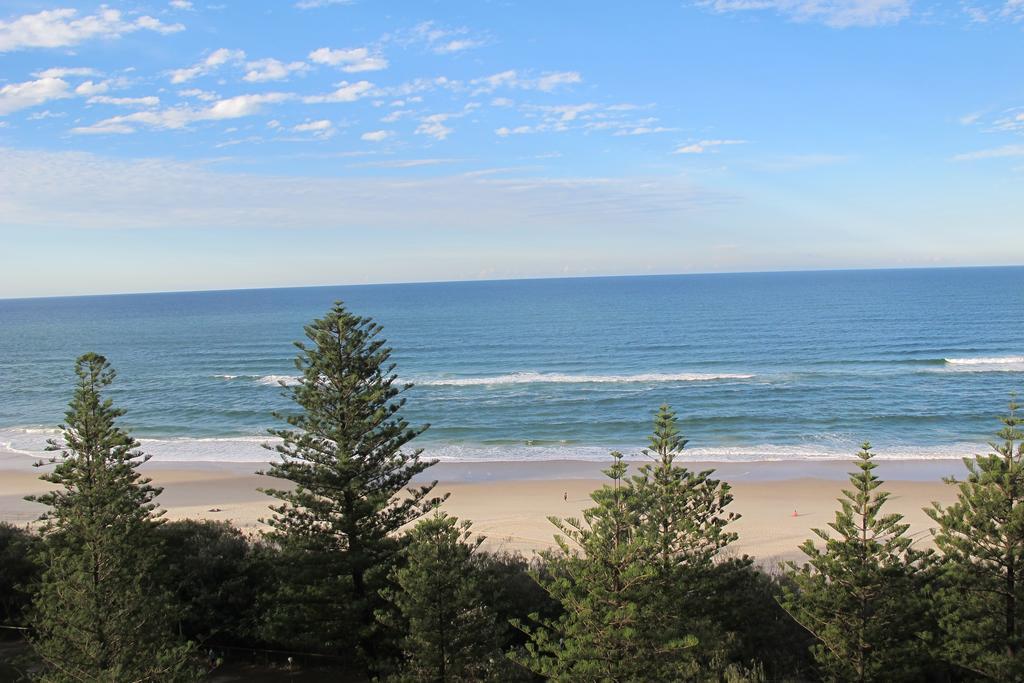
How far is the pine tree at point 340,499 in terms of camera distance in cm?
1327

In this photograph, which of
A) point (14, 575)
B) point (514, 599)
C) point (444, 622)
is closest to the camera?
point (444, 622)

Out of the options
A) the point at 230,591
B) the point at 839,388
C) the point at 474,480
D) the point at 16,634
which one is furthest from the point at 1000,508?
the point at 839,388

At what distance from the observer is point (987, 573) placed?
33.9ft

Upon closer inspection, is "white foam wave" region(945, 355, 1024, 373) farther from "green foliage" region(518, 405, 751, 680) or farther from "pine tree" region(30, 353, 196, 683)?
"pine tree" region(30, 353, 196, 683)

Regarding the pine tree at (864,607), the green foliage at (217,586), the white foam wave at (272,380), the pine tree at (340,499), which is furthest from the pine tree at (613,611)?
the white foam wave at (272,380)

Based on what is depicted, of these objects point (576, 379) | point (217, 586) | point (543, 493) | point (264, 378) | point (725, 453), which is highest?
point (264, 378)

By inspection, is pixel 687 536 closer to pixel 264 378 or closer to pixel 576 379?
pixel 576 379

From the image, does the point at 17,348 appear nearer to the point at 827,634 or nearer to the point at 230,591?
the point at 230,591

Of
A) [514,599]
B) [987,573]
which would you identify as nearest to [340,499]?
[514,599]

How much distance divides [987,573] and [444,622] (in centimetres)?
772

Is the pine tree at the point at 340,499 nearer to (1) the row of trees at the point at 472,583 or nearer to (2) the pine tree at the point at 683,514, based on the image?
(1) the row of trees at the point at 472,583

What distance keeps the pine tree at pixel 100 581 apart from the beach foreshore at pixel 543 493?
9578 mm

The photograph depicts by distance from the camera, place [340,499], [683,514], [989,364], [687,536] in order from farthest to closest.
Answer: [989,364] < [340,499] < [687,536] < [683,514]

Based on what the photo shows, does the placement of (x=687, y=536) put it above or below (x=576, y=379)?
above
